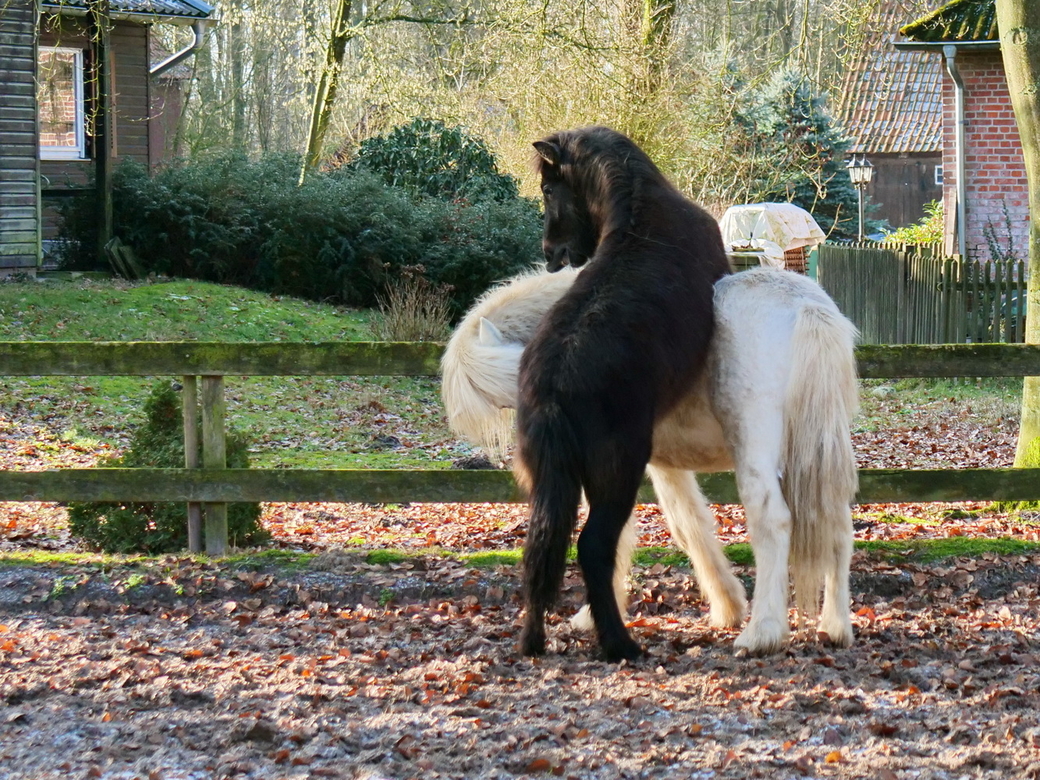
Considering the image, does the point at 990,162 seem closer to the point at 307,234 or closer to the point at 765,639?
the point at 307,234

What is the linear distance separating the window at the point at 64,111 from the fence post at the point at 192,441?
16.0 m

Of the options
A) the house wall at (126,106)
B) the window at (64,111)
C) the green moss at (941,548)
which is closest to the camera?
the green moss at (941,548)

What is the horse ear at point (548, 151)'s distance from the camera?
4.91 meters

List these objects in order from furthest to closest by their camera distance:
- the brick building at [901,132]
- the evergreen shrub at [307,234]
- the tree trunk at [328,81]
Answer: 1. the brick building at [901,132]
2. the tree trunk at [328,81]
3. the evergreen shrub at [307,234]

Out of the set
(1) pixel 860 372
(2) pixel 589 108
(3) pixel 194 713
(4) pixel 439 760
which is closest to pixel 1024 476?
(1) pixel 860 372

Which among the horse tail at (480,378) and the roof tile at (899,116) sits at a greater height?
the roof tile at (899,116)

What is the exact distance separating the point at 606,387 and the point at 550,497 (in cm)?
47

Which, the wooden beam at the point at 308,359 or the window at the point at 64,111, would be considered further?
the window at the point at 64,111

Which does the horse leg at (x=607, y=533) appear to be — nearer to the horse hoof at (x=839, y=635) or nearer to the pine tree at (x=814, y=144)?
the horse hoof at (x=839, y=635)

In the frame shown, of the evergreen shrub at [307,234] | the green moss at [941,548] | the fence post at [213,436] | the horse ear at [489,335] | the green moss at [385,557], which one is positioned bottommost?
the green moss at [385,557]

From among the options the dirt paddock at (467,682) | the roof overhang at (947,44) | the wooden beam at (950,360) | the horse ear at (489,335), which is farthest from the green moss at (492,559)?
the roof overhang at (947,44)

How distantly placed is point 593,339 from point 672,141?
15130 mm

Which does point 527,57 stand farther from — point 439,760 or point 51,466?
point 439,760

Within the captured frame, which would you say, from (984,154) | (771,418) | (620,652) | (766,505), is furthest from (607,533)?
(984,154)
